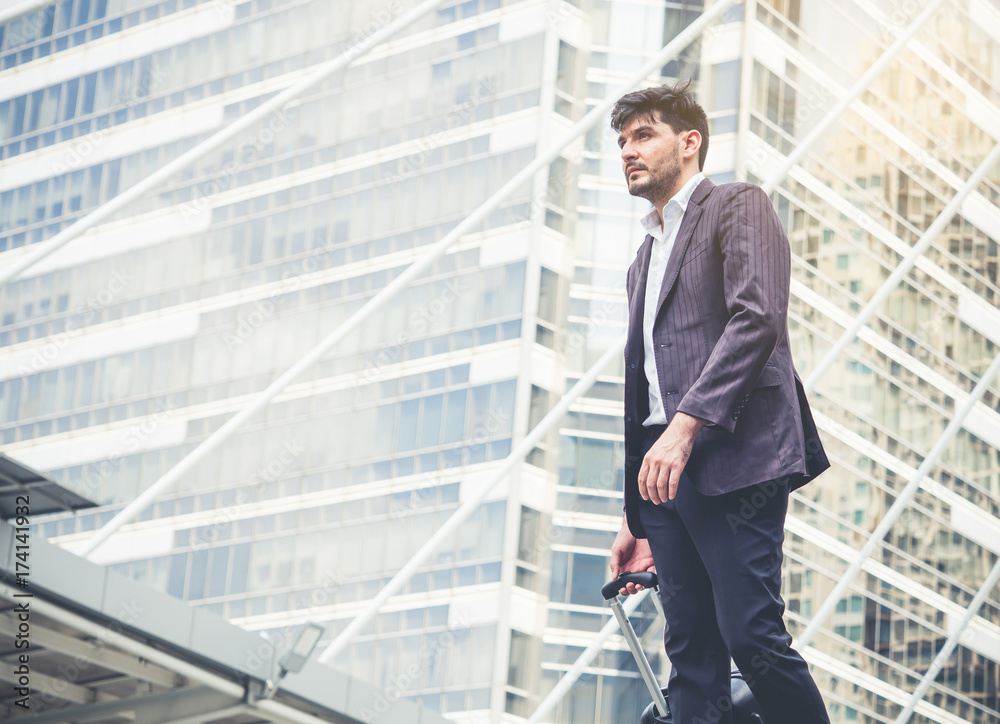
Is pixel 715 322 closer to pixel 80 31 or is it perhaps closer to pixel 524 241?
pixel 524 241

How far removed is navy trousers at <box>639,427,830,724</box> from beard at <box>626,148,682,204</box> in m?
0.43

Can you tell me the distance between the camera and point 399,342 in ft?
154

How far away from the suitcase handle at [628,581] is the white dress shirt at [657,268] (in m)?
0.22

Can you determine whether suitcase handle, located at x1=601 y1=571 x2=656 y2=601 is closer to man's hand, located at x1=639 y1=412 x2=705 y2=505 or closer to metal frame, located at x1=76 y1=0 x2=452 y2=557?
man's hand, located at x1=639 y1=412 x2=705 y2=505

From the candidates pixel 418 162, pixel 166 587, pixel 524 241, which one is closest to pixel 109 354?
pixel 166 587

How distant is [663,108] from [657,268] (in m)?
0.24

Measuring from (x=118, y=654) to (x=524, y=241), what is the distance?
40.2 metres

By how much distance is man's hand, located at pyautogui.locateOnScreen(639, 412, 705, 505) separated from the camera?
169 cm

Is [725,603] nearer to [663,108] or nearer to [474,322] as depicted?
[663,108]

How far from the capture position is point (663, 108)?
1.94 metres

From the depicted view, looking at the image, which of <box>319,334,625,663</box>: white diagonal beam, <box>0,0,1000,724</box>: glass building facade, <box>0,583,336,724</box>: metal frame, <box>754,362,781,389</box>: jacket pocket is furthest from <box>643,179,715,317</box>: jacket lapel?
<box>0,0,1000,724</box>: glass building facade

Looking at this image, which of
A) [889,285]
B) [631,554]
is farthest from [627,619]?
[889,285]

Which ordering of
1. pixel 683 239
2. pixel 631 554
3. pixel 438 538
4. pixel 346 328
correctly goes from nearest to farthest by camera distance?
pixel 683 239
pixel 631 554
pixel 346 328
pixel 438 538

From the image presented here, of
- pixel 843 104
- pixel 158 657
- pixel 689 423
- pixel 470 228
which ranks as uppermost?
pixel 843 104
